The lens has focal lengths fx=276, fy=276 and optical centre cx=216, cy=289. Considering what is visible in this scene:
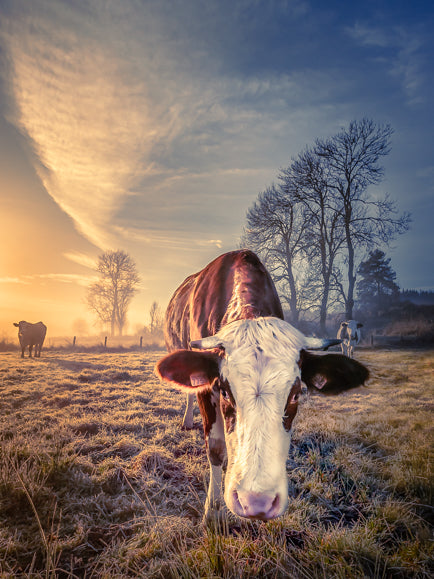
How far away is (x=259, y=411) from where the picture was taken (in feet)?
5.82

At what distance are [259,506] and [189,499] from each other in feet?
5.62

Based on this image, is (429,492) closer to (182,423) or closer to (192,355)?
(192,355)

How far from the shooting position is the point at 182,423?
4.95 meters

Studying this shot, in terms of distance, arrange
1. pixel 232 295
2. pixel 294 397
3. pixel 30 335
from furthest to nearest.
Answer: pixel 30 335 < pixel 232 295 < pixel 294 397

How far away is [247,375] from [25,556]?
86.3 inches

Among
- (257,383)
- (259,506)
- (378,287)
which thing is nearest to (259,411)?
(257,383)

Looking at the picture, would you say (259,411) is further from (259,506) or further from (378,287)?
(378,287)

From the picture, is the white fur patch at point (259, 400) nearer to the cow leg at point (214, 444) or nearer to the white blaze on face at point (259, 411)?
the white blaze on face at point (259, 411)

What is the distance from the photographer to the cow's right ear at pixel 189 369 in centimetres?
221

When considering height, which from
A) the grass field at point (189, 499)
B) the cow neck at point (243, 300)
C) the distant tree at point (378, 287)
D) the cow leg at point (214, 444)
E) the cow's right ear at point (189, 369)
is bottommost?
the grass field at point (189, 499)

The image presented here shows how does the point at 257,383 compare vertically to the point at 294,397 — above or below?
above

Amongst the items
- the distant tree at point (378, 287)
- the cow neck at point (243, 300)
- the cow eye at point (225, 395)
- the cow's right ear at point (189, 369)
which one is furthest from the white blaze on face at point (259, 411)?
the distant tree at point (378, 287)

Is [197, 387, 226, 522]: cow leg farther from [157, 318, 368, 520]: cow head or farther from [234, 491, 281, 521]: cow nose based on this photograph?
[234, 491, 281, 521]: cow nose

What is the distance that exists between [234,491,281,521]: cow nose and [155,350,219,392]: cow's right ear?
32.7 inches
